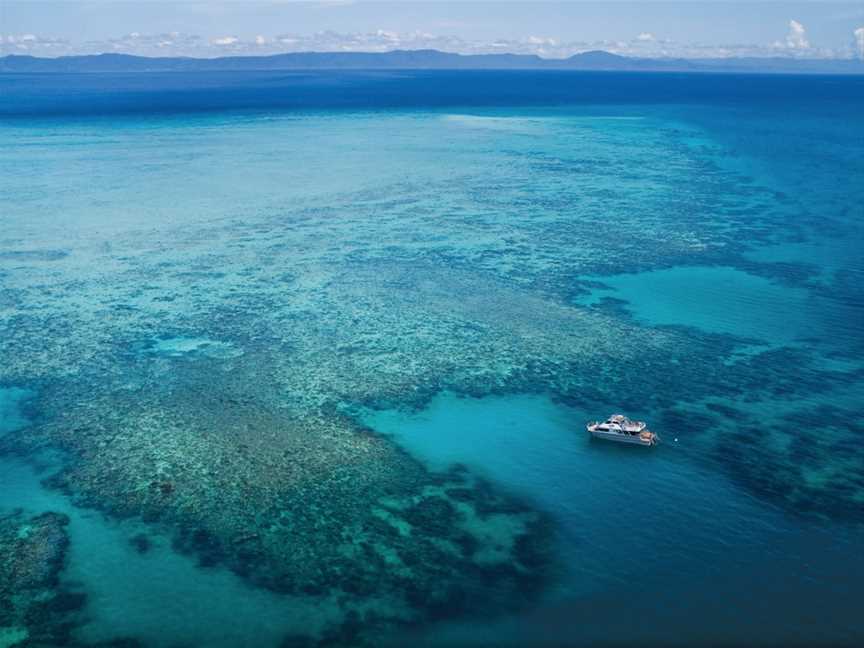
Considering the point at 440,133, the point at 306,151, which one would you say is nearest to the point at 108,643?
the point at 306,151

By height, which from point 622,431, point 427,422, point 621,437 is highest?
point 622,431

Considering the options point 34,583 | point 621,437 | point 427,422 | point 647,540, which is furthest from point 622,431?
point 34,583

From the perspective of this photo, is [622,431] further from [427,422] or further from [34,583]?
[34,583]

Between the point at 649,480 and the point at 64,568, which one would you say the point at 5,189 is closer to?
the point at 64,568

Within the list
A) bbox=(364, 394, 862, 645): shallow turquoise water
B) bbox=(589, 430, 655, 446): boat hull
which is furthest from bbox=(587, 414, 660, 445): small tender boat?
bbox=(364, 394, 862, 645): shallow turquoise water

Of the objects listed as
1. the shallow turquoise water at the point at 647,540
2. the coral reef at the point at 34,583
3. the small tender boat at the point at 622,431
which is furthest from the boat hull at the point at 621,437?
the coral reef at the point at 34,583

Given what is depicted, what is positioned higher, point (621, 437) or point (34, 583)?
point (621, 437)
